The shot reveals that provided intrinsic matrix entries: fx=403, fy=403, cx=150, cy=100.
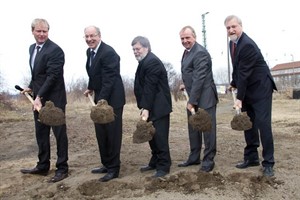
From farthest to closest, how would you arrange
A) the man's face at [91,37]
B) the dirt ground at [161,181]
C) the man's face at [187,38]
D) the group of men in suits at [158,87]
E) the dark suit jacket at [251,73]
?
the man's face at [187,38], the man's face at [91,37], the group of men in suits at [158,87], the dark suit jacket at [251,73], the dirt ground at [161,181]

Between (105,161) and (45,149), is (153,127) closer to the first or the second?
(105,161)

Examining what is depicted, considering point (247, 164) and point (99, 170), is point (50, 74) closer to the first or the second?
point (99, 170)

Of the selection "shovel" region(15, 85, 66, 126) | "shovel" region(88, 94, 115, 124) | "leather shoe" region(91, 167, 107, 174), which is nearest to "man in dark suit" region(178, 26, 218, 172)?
"shovel" region(88, 94, 115, 124)

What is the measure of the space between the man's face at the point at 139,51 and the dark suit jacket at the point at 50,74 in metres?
1.16

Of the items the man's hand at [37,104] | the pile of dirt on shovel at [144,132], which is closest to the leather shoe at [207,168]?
the pile of dirt on shovel at [144,132]

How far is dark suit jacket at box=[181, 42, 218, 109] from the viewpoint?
18.6ft

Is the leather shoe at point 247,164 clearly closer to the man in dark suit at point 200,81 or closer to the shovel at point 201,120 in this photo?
the man in dark suit at point 200,81

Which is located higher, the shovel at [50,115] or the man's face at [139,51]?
the man's face at [139,51]

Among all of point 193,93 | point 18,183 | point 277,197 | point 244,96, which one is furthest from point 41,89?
point 277,197

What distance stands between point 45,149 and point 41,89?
3.49ft

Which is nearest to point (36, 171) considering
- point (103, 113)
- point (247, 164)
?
point (103, 113)

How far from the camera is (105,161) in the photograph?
5.94 metres

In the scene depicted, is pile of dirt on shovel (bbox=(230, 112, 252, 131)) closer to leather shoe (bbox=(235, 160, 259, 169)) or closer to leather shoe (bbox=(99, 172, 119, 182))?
leather shoe (bbox=(235, 160, 259, 169))

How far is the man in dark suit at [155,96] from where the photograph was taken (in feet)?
18.4
